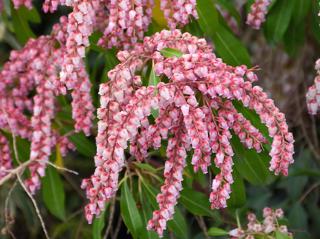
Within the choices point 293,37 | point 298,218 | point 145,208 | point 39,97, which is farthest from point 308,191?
point 39,97

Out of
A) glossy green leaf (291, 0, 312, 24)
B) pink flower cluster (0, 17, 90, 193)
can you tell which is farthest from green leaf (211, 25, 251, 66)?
pink flower cluster (0, 17, 90, 193)

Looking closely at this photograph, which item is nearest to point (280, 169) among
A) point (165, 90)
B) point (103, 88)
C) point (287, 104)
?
point (165, 90)

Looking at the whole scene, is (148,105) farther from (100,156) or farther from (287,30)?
(287,30)

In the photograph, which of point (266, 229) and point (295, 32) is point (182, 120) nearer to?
point (266, 229)

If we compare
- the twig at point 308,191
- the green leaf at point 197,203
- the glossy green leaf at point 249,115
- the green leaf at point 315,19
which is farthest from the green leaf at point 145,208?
the twig at point 308,191

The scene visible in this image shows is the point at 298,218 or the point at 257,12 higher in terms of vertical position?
the point at 257,12

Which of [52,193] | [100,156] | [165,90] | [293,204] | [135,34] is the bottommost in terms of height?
[293,204]

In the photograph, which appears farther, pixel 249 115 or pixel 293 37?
pixel 293 37
